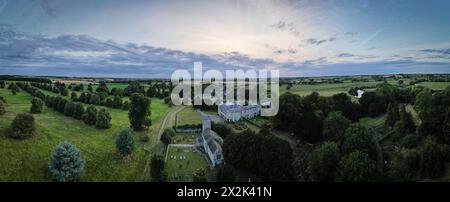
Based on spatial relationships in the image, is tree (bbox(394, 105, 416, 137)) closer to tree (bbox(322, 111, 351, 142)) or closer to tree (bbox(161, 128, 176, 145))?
tree (bbox(322, 111, 351, 142))

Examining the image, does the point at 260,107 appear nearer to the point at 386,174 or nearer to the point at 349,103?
the point at 349,103

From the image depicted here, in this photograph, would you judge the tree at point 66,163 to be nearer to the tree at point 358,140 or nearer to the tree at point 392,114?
the tree at point 358,140

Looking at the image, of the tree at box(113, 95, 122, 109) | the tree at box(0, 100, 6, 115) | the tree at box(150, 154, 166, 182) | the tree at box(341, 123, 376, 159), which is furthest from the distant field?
the tree at box(0, 100, 6, 115)

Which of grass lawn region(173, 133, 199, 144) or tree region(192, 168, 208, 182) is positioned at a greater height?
grass lawn region(173, 133, 199, 144)
